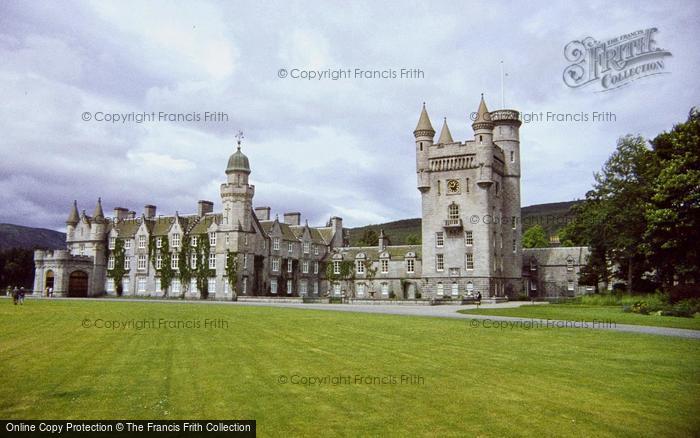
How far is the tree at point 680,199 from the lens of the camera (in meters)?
36.3

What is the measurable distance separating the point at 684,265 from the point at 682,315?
31.4 ft

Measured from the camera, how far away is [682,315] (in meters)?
31.3

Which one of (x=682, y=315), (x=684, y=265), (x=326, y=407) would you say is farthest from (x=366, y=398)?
(x=684, y=265)

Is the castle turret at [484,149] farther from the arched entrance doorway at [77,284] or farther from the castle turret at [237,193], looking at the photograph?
the arched entrance doorway at [77,284]

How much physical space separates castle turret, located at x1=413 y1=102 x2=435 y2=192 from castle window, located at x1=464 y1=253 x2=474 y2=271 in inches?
337

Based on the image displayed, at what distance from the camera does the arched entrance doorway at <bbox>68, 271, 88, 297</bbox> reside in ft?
232

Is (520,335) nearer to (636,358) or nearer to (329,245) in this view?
(636,358)

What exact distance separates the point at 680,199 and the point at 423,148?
94.5ft

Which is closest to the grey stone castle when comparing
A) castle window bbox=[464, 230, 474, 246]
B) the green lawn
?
castle window bbox=[464, 230, 474, 246]

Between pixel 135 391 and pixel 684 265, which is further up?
pixel 684 265

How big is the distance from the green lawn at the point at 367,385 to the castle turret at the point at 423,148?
4174 cm

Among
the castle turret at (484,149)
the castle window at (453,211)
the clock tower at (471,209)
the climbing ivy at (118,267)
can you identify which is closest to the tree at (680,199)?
the castle turret at (484,149)

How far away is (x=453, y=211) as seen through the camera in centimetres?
6025

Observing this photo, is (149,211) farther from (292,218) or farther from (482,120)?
(482,120)
